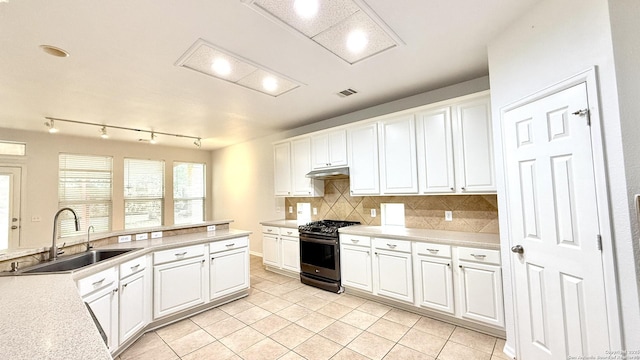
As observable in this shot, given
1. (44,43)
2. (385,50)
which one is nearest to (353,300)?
(385,50)

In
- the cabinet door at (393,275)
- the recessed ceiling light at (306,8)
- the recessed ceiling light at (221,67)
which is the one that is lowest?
the cabinet door at (393,275)

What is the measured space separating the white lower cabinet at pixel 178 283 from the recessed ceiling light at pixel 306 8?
2677mm

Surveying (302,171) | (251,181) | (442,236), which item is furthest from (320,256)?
(251,181)

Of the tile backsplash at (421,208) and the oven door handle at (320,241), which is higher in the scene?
the tile backsplash at (421,208)

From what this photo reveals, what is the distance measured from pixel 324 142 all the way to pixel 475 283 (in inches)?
107

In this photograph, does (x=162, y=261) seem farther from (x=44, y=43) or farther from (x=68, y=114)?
(x=68, y=114)

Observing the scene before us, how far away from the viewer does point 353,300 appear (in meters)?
3.43

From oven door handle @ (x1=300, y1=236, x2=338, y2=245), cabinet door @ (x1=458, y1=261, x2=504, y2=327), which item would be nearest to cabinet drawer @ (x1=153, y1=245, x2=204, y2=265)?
oven door handle @ (x1=300, y1=236, x2=338, y2=245)

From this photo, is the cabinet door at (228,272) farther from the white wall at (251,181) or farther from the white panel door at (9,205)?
the white panel door at (9,205)

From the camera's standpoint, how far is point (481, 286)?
2506 millimetres

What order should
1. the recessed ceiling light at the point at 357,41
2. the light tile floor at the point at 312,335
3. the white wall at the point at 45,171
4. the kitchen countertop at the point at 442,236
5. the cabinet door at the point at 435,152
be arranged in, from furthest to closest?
the white wall at the point at 45,171 → the cabinet door at the point at 435,152 → the kitchen countertop at the point at 442,236 → the light tile floor at the point at 312,335 → the recessed ceiling light at the point at 357,41

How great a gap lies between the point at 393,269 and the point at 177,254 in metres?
2.48

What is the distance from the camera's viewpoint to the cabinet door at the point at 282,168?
480 centimetres

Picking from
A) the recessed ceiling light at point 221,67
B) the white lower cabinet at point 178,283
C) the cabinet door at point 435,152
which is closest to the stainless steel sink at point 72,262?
the white lower cabinet at point 178,283
